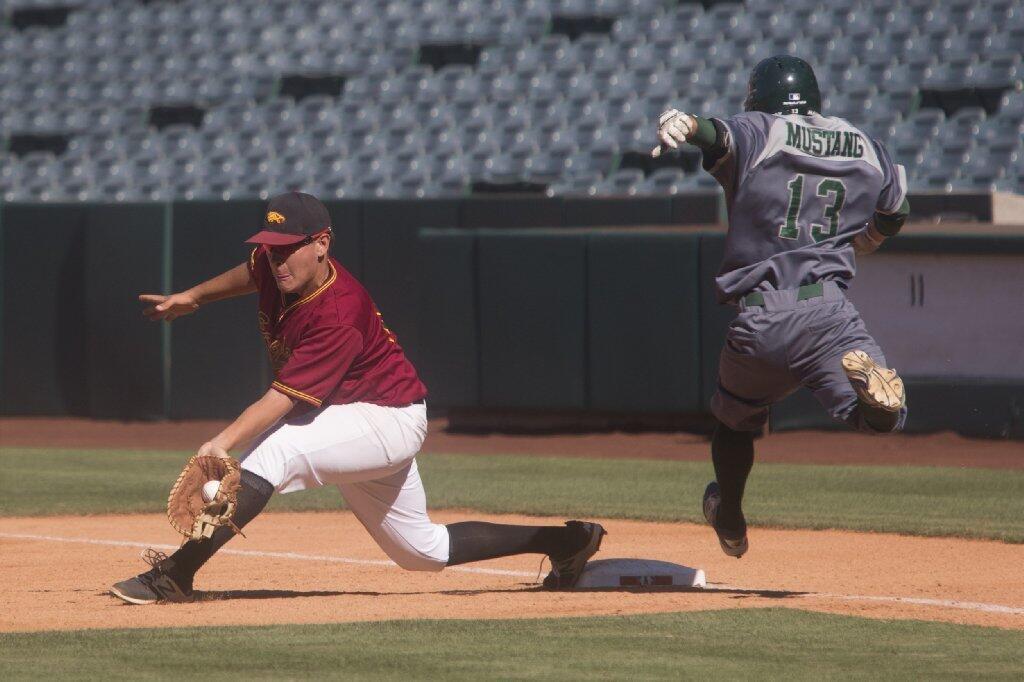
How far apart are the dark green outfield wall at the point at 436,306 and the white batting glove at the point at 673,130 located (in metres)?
7.91

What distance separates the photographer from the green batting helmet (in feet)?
17.6

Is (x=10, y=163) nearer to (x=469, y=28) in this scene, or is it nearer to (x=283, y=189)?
(x=283, y=189)

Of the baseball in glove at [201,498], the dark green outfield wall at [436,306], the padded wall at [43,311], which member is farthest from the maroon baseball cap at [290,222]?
the padded wall at [43,311]

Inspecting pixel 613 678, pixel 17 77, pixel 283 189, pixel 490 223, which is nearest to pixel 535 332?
pixel 490 223

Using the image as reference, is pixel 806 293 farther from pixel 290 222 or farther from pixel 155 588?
pixel 155 588

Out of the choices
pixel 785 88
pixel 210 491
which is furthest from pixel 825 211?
pixel 210 491

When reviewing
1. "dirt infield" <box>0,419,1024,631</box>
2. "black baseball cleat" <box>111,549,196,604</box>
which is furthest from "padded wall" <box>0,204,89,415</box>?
"black baseball cleat" <box>111,549,196,604</box>

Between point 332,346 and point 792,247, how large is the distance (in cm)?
157

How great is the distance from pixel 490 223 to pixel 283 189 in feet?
14.2

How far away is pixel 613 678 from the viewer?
3777 millimetres

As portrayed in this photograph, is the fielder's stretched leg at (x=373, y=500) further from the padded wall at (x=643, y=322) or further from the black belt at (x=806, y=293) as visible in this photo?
the padded wall at (x=643, y=322)

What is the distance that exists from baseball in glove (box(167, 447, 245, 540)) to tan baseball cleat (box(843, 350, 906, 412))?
6.19ft

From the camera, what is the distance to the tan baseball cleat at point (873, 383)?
15.5 feet

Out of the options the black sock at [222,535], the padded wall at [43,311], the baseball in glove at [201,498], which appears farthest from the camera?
the padded wall at [43,311]
